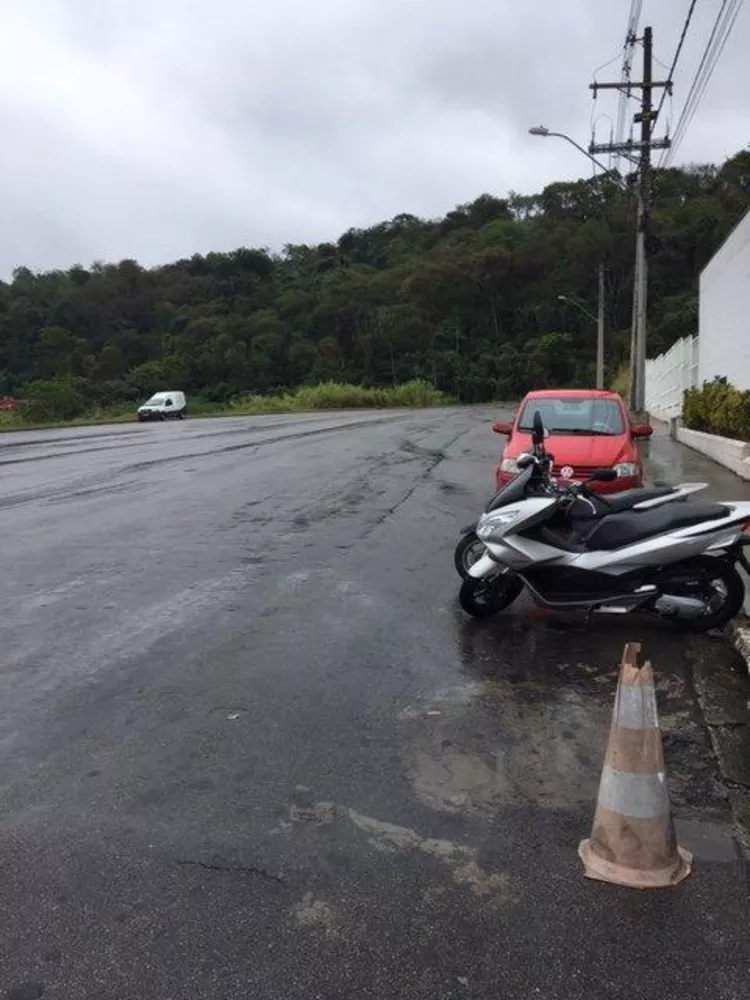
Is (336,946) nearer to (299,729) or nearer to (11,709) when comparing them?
(299,729)

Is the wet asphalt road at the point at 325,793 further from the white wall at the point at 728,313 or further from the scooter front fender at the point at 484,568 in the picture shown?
the white wall at the point at 728,313

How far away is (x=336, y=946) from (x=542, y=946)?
0.65 meters

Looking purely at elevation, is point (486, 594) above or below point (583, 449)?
below

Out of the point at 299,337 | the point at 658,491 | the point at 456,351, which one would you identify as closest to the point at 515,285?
the point at 456,351

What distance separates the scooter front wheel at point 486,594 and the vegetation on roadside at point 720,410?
31.3 ft

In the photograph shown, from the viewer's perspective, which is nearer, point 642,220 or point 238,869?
point 238,869

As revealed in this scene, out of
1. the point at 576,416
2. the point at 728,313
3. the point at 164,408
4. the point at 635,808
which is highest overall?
the point at 728,313

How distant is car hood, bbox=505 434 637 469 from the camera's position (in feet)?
31.8

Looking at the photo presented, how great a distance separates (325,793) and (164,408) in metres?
47.1

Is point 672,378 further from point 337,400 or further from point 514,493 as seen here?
point 337,400

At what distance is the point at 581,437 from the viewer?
10.4 m

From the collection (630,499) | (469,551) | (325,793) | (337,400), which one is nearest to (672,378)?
(469,551)

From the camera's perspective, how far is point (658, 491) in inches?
251

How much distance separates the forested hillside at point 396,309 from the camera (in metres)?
78.7
